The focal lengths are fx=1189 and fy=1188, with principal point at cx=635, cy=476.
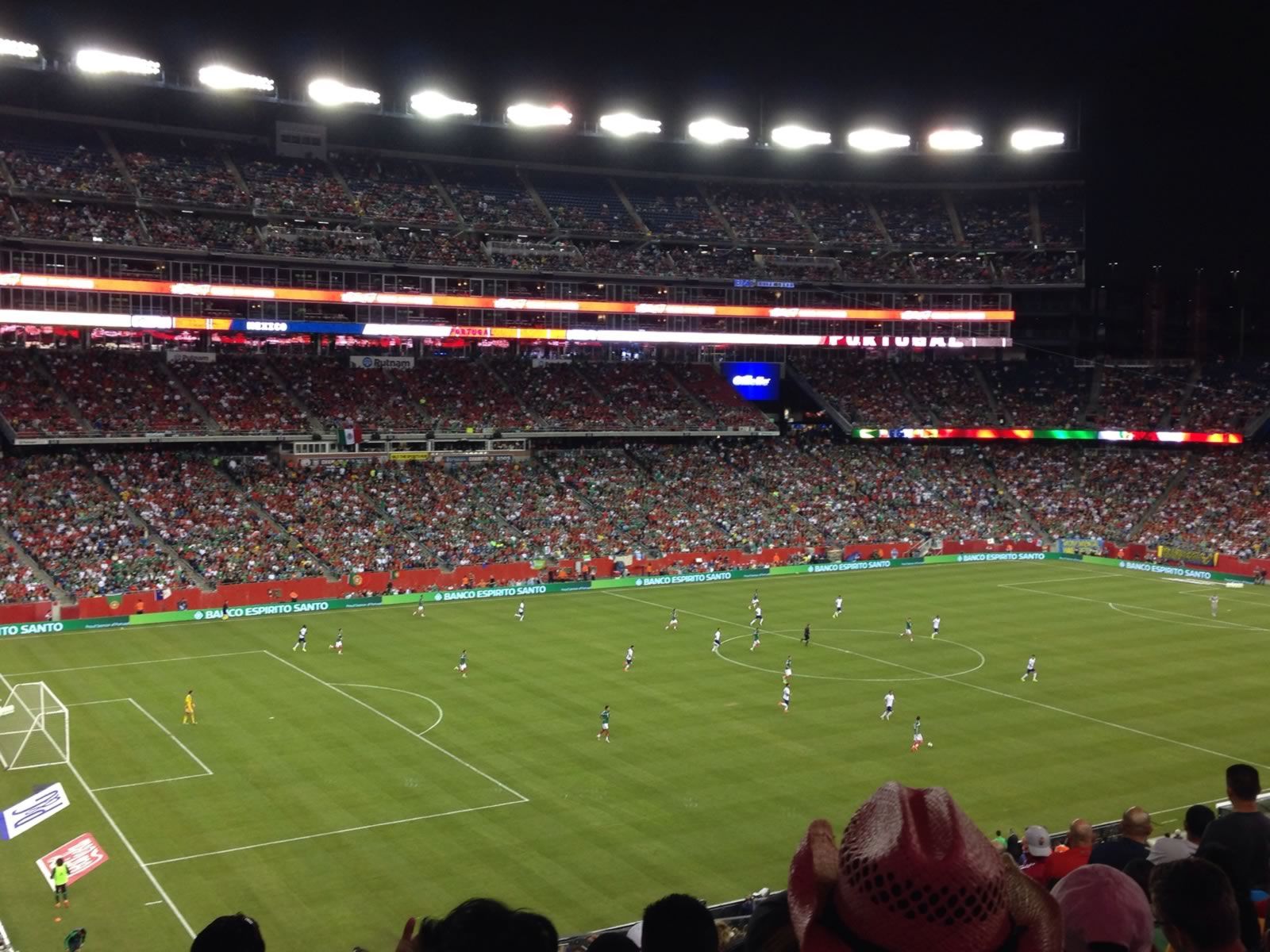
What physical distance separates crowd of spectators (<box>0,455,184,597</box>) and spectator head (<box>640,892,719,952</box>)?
53225 millimetres

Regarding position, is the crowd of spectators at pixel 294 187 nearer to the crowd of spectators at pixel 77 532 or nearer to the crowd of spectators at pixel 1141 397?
the crowd of spectators at pixel 77 532

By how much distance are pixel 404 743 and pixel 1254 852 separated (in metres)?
29.4

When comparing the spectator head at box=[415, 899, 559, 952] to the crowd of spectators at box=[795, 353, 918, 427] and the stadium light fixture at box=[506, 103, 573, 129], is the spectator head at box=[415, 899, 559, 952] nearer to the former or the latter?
the stadium light fixture at box=[506, 103, 573, 129]

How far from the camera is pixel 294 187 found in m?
76.6

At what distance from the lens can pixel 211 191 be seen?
7269 centimetres

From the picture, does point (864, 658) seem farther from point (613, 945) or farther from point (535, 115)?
point (535, 115)

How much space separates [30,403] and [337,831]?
44551 millimetres

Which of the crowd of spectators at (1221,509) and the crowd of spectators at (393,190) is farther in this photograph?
the crowd of spectators at (393,190)

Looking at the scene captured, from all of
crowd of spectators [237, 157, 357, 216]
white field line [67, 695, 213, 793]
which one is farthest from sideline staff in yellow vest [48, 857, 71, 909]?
crowd of spectators [237, 157, 357, 216]

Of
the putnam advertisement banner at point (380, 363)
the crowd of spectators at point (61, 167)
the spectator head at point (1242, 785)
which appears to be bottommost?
the spectator head at point (1242, 785)

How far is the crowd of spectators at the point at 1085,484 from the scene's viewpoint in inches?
3091

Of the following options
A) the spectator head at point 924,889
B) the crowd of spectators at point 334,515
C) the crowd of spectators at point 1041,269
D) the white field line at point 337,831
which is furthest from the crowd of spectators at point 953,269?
the spectator head at point 924,889

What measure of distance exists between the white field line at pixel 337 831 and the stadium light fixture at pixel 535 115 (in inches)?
2538

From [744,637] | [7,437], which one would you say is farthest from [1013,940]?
[7,437]
